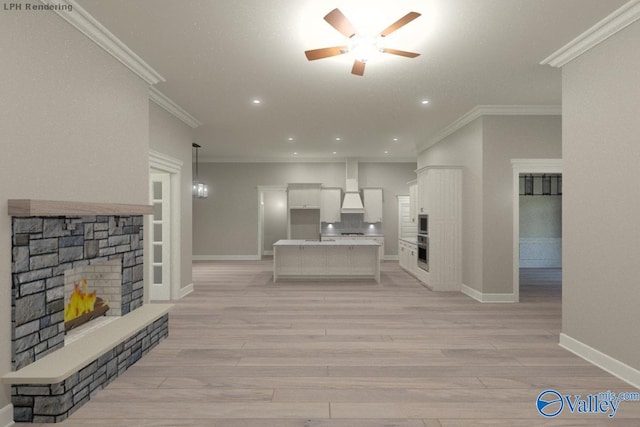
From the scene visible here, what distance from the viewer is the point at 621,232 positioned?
291 centimetres

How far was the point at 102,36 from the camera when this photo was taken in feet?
10.4

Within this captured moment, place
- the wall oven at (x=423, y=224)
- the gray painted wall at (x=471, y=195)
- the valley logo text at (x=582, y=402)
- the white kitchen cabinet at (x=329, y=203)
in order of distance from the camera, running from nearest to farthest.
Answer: the valley logo text at (x=582, y=402)
the gray painted wall at (x=471, y=195)
the wall oven at (x=423, y=224)
the white kitchen cabinet at (x=329, y=203)

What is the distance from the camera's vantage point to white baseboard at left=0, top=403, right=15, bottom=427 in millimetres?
2186

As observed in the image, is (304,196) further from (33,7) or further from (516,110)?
(33,7)

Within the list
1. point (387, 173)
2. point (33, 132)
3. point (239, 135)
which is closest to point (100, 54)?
point (33, 132)

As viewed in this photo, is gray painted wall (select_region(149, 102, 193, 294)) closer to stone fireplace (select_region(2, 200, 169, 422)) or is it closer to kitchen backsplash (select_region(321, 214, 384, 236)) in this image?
stone fireplace (select_region(2, 200, 169, 422))

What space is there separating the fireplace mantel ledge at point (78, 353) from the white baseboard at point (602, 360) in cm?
384

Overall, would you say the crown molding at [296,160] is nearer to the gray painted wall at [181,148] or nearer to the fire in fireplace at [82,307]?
the gray painted wall at [181,148]

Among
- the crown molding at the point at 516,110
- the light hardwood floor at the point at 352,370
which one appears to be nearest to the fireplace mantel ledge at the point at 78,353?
the light hardwood floor at the point at 352,370

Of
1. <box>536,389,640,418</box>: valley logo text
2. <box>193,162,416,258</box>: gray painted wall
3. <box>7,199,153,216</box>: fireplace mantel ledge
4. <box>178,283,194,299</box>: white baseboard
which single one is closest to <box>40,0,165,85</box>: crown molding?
<box>7,199,153,216</box>: fireplace mantel ledge

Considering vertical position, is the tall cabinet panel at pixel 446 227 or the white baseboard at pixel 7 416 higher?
the tall cabinet panel at pixel 446 227

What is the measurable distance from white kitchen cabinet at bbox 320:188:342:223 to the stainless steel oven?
10.6 feet

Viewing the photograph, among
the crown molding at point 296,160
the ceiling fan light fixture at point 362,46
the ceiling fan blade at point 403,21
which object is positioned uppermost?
the crown molding at point 296,160

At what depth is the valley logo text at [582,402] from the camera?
2423 mm
